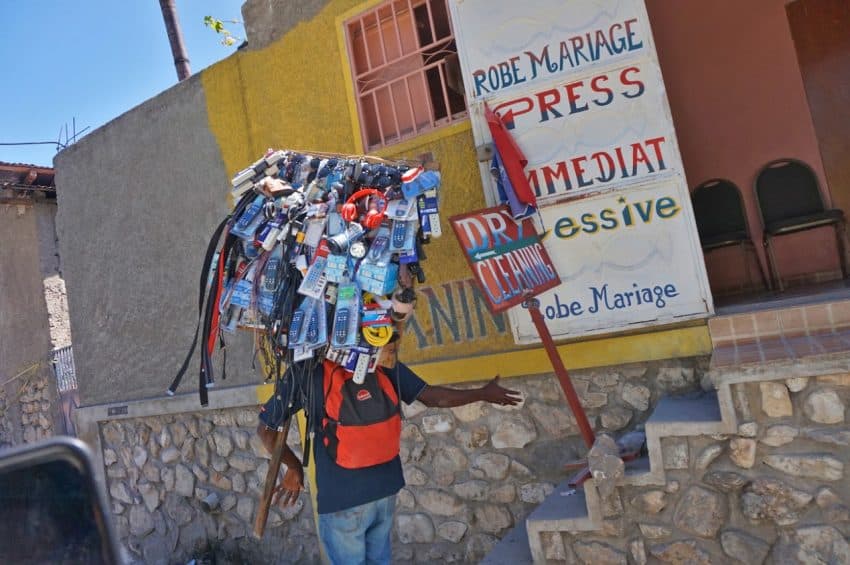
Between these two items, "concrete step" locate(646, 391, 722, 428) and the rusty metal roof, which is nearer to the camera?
"concrete step" locate(646, 391, 722, 428)

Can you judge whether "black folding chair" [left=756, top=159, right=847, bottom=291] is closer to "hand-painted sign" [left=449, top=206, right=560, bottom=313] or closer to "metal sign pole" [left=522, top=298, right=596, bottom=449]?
"hand-painted sign" [left=449, top=206, right=560, bottom=313]

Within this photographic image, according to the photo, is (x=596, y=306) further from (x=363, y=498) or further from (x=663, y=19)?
(x=663, y=19)

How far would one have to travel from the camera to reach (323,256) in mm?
3070

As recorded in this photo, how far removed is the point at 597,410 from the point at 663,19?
3550mm

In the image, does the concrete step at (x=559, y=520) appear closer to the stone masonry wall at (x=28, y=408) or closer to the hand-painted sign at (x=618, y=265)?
the hand-painted sign at (x=618, y=265)

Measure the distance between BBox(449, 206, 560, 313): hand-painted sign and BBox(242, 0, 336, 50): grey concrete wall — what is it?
265 centimetres

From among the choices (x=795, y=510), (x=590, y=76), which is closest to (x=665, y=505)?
(x=795, y=510)

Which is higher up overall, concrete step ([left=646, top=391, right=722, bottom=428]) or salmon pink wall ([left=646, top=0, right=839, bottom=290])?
salmon pink wall ([left=646, top=0, right=839, bottom=290])

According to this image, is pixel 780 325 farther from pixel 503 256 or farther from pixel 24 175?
pixel 24 175

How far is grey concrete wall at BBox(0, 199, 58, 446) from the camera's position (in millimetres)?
11484

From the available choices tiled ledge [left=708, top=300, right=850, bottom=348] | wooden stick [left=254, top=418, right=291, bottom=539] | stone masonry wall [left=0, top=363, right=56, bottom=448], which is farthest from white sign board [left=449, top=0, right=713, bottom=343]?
stone masonry wall [left=0, top=363, right=56, bottom=448]

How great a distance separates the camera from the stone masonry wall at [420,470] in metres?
4.54

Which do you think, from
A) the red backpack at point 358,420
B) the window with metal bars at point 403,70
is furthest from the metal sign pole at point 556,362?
the window with metal bars at point 403,70

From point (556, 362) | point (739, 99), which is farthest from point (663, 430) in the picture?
point (739, 99)
